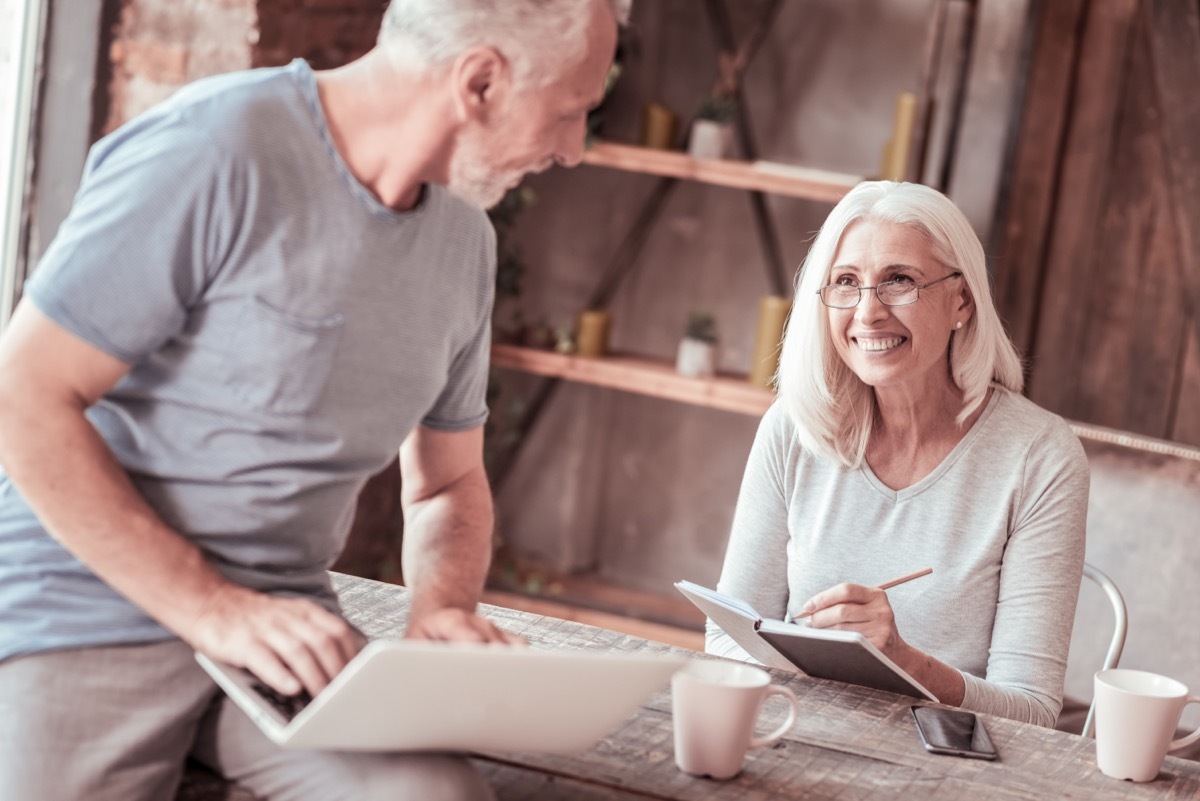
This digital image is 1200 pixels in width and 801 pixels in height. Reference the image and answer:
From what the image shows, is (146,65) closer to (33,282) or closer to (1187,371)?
(33,282)

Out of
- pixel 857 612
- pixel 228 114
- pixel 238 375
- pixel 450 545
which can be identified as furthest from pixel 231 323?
pixel 857 612

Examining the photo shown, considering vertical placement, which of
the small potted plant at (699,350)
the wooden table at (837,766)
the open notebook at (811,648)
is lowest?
the wooden table at (837,766)

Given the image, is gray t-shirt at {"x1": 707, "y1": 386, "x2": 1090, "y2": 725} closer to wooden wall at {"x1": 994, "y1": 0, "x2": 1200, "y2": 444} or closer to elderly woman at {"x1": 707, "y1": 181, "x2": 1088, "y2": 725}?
elderly woman at {"x1": 707, "y1": 181, "x2": 1088, "y2": 725}

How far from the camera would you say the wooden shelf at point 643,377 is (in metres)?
3.77

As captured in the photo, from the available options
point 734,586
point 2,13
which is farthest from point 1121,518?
point 2,13

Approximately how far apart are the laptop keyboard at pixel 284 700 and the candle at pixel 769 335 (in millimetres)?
2522

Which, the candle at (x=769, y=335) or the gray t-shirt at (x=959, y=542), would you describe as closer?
the gray t-shirt at (x=959, y=542)

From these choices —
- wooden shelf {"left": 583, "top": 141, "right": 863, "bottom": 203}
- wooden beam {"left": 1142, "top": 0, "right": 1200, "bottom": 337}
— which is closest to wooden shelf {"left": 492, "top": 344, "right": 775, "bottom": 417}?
wooden shelf {"left": 583, "top": 141, "right": 863, "bottom": 203}

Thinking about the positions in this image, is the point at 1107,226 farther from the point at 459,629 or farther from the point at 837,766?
the point at 459,629

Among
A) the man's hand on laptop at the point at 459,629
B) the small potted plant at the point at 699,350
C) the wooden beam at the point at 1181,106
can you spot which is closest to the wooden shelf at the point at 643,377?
the small potted plant at the point at 699,350

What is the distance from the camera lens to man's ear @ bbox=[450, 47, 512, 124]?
1393 mm

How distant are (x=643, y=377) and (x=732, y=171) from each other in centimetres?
60

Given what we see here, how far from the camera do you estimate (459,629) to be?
1.45m

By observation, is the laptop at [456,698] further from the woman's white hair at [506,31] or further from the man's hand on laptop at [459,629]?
the woman's white hair at [506,31]
